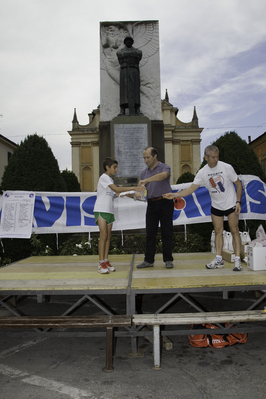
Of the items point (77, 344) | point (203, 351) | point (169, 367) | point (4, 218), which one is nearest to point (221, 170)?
point (203, 351)

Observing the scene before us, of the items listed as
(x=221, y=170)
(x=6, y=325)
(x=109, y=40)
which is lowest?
(x=6, y=325)

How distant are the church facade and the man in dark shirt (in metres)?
43.6

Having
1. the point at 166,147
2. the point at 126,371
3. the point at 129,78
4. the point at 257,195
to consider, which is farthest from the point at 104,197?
the point at 166,147

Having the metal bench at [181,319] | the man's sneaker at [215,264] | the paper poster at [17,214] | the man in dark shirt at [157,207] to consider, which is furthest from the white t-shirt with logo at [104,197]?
the paper poster at [17,214]

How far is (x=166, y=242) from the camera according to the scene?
5.15m

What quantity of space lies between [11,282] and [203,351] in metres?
2.46

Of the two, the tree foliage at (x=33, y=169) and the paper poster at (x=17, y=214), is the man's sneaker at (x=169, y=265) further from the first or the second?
the tree foliage at (x=33, y=169)

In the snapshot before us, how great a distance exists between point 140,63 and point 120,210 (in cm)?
689

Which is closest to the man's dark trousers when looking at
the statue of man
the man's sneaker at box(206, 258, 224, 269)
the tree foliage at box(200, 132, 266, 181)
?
the man's sneaker at box(206, 258, 224, 269)

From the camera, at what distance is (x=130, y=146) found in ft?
35.6

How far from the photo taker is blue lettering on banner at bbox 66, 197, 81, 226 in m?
8.27

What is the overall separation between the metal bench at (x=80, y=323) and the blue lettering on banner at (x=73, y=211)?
15.7 ft

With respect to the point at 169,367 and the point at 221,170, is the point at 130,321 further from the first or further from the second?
the point at 221,170

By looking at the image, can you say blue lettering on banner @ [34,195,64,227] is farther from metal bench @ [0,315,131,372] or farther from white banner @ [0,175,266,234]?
metal bench @ [0,315,131,372]
